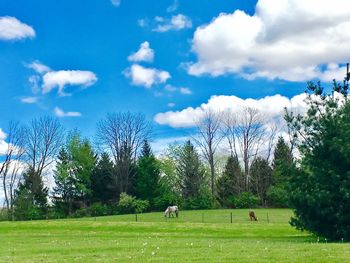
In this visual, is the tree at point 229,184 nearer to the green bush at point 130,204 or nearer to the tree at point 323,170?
Answer: the green bush at point 130,204

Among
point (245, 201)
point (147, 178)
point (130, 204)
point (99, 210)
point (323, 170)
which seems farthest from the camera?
point (147, 178)

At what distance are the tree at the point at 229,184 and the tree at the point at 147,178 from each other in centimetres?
1235

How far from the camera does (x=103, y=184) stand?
90.6 m

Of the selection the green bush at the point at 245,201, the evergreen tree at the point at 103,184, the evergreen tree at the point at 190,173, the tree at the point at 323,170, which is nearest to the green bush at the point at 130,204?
the evergreen tree at the point at 103,184

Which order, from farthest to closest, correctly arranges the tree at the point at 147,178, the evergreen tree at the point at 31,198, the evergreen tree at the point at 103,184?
the evergreen tree at the point at 103,184 → the tree at the point at 147,178 → the evergreen tree at the point at 31,198

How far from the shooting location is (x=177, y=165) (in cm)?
9619

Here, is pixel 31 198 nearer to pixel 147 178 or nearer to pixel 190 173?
pixel 147 178

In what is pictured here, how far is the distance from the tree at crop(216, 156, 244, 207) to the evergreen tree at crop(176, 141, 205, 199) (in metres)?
4.34

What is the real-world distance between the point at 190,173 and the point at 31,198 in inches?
1188

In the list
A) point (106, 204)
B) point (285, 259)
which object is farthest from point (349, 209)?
point (106, 204)

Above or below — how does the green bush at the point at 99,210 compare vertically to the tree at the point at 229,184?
below

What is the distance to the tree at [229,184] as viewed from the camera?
8912 centimetres

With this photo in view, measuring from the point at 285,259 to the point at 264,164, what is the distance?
266ft

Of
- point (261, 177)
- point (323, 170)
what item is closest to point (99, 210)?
point (261, 177)
